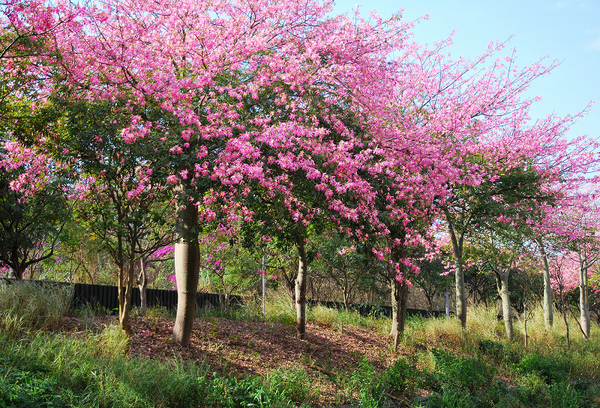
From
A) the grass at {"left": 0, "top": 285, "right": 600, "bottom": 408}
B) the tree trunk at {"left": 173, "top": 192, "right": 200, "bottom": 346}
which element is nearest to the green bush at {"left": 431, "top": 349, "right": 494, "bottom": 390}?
the grass at {"left": 0, "top": 285, "right": 600, "bottom": 408}

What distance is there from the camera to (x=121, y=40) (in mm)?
7191

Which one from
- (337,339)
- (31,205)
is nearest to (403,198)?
(337,339)

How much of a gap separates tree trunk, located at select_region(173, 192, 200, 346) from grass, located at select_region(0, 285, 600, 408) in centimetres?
102

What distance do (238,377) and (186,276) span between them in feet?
6.31

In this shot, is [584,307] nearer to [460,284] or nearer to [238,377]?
[460,284]

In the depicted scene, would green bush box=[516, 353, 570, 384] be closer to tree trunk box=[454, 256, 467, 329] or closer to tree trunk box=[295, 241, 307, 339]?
tree trunk box=[454, 256, 467, 329]

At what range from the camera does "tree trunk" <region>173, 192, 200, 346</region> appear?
7.84m

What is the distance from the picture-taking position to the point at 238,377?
6887 mm

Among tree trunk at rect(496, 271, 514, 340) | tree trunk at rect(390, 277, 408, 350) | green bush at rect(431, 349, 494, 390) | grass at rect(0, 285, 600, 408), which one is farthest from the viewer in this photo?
tree trunk at rect(496, 271, 514, 340)

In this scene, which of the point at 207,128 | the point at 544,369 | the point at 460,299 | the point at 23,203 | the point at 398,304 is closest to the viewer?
the point at 207,128

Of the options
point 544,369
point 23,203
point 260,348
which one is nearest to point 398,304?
point 544,369

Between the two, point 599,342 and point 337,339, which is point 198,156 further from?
point 599,342

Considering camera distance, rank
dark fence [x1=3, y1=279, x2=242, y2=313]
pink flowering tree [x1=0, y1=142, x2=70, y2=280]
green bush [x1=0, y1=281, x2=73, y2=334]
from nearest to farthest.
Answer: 1. green bush [x1=0, y1=281, x2=73, y2=334]
2. pink flowering tree [x1=0, y1=142, x2=70, y2=280]
3. dark fence [x1=3, y1=279, x2=242, y2=313]

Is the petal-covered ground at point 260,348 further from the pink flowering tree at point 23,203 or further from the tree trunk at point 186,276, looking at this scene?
the pink flowering tree at point 23,203
